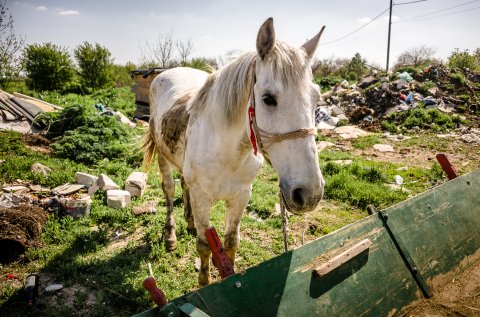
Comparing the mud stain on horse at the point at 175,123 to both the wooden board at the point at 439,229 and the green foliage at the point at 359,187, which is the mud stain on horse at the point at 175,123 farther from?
the green foliage at the point at 359,187

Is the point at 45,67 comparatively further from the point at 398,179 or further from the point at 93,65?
the point at 398,179

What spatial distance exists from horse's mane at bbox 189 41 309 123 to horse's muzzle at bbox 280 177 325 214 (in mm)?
574

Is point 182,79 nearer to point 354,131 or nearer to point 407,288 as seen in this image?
point 407,288

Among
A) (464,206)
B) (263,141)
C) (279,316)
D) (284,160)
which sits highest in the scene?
(263,141)

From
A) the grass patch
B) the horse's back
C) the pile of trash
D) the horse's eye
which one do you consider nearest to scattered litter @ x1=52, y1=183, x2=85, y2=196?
the horse's back

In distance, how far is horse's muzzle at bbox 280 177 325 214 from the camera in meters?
1.44

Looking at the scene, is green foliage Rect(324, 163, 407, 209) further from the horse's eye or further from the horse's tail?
the horse's eye

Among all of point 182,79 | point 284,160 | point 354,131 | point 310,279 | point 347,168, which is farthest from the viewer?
point 354,131

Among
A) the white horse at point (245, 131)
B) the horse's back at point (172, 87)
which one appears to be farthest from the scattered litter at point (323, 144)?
the white horse at point (245, 131)

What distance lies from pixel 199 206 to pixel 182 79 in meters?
2.14

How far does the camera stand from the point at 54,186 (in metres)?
4.92

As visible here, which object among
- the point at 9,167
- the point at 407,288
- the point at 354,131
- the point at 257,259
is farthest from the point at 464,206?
the point at 354,131

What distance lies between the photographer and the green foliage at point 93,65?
74.1 ft

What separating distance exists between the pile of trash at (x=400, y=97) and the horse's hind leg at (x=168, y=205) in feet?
26.7
